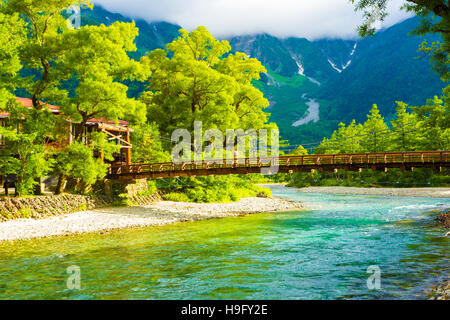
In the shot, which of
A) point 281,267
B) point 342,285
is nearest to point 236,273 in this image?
point 281,267

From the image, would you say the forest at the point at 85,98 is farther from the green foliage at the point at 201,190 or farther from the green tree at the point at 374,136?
the green tree at the point at 374,136

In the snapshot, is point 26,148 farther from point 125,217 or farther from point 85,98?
point 125,217

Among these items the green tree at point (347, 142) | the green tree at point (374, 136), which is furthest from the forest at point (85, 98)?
the green tree at point (374, 136)

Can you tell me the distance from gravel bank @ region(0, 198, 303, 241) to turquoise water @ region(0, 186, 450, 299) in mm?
1619

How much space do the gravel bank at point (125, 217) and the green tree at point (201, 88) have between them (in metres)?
10.2

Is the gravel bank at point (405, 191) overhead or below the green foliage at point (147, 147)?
below

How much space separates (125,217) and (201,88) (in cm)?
1905

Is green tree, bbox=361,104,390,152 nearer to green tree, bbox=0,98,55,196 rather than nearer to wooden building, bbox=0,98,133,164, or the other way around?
wooden building, bbox=0,98,133,164

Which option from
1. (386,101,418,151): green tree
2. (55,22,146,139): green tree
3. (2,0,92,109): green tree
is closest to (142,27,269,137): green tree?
(55,22,146,139): green tree

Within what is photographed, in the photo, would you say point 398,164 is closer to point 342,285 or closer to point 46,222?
point 342,285

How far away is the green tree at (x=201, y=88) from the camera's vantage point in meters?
40.3

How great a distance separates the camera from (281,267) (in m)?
13.9
